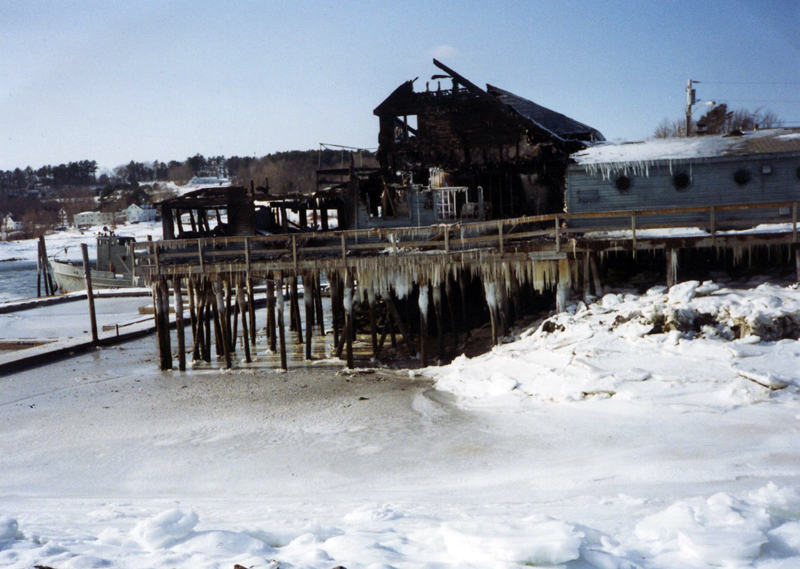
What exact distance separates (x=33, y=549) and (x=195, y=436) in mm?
6585

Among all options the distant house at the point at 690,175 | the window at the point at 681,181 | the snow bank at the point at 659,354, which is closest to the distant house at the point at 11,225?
the distant house at the point at 690,175

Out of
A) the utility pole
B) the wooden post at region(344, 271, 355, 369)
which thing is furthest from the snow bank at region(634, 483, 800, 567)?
the utility pole

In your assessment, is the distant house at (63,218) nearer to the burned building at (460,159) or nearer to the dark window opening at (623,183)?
the burned building at (460,159)

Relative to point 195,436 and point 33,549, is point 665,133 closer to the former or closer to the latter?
point 195,436

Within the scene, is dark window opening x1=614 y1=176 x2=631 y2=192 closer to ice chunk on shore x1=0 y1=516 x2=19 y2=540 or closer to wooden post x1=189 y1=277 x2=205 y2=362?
wooden post x1=189 y1=277 x2=205 y2=362

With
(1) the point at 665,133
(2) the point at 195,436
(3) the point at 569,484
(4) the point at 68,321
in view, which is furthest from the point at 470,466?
(1) the point at 665,133

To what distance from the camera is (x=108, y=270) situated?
51250 millimetres

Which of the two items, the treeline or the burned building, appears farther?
the treeline

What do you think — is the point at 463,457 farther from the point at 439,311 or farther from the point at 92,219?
the point at 92,219

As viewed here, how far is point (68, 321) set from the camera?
106 feet

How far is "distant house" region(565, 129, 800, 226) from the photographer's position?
18219 millimetres

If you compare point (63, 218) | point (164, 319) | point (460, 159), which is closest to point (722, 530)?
point (164, 319)

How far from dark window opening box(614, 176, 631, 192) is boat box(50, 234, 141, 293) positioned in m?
38.8

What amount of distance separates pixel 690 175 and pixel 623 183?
1879mm
